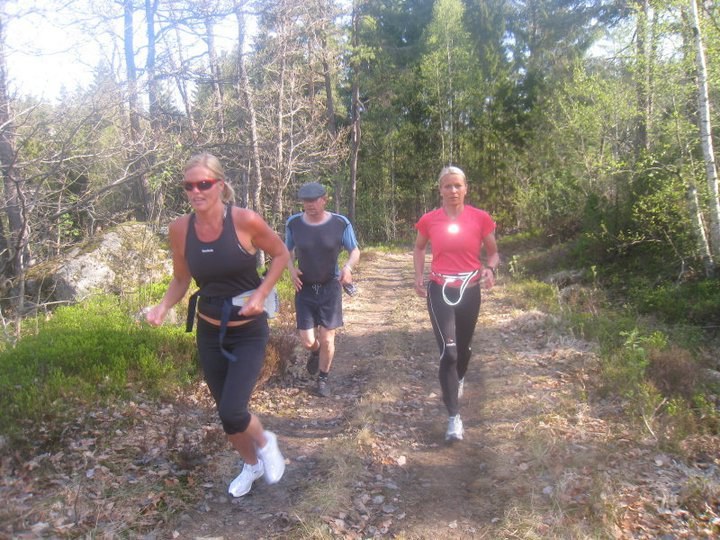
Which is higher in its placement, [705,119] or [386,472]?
[705,119]

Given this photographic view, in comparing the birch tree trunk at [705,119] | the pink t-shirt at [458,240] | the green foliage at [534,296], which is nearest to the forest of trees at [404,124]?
the birch tree trunk at [705,119]

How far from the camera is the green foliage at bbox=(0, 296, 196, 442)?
13.4ft

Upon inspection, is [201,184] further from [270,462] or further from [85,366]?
[85,366]

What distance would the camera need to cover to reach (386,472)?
12.1ft

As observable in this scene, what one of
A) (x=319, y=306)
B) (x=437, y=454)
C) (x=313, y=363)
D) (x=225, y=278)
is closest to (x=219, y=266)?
(x=225, y=278)

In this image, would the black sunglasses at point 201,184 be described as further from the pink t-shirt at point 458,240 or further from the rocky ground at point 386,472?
the rocky ground at point 386,472

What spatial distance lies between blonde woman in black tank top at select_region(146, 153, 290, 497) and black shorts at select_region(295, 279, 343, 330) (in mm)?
1769

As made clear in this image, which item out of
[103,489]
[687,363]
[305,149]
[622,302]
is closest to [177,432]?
[103,489]

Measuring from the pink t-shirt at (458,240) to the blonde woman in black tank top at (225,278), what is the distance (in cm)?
150

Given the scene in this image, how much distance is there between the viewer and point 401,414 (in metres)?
4.73

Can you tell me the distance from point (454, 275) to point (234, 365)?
6.42ft

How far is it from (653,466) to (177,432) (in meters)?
3.67

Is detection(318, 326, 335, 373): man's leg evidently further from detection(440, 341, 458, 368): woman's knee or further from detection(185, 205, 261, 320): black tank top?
detection(185, 205, 261, 320): black tank top

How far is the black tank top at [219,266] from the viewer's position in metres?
2.93
